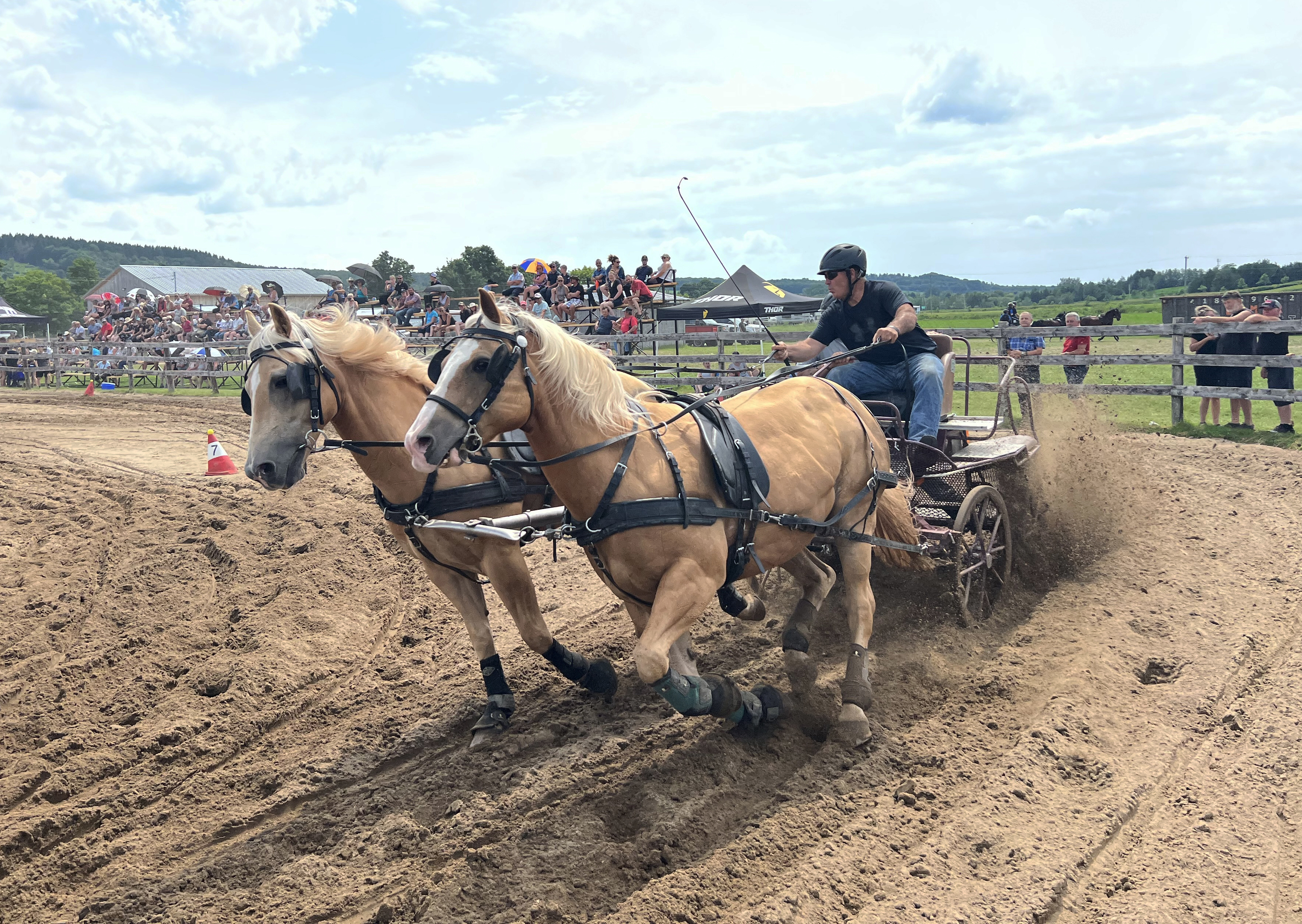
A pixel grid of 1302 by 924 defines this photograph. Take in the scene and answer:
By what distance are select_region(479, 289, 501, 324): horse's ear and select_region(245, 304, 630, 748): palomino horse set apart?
3.74 ft

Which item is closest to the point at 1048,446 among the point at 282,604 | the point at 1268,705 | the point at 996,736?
the point at 1268,705

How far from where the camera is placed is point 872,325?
20.0 ft

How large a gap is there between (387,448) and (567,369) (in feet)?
4.49

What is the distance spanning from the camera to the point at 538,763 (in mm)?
4352

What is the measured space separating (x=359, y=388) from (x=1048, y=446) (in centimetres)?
569

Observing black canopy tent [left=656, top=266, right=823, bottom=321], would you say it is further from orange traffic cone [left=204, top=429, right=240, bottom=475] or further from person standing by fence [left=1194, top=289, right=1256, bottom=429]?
orange traffic cone [left=204, top=429, right=240, bottom=475]

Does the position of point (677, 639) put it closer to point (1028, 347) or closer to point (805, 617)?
point (805, 617)

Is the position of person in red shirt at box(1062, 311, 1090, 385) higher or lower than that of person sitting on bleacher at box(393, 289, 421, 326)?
lower

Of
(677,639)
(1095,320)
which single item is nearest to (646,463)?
(677,639)

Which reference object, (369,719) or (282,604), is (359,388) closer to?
(369,719)

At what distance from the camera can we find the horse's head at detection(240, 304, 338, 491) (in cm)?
441

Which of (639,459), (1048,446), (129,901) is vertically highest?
(639,459)

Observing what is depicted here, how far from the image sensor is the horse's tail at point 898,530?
5430mm

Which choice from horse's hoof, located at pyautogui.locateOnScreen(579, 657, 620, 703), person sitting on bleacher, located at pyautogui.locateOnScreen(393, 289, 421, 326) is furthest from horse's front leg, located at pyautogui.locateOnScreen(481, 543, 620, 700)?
person sitting on bleacher, located at pyautogui.locateOnScreen(393, 289, 421, 326)
